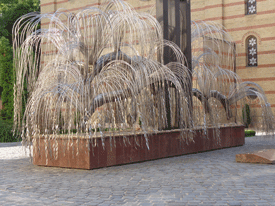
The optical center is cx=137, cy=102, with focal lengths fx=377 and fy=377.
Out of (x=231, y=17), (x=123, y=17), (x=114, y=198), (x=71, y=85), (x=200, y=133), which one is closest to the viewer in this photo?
(x=114, y=198)

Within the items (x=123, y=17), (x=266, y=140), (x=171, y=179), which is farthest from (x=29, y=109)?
(x=266, y=140)

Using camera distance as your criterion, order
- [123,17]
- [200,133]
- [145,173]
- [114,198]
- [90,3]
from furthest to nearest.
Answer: [90,3] → [200,133] → [123,17] → [145,173] → [114,198]

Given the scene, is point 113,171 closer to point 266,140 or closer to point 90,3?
point 266,140

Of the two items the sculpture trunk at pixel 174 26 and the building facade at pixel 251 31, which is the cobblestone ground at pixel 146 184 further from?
the building facade at pixel 251 31

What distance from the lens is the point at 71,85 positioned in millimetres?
9062

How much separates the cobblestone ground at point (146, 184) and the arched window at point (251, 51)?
14229 millimetres

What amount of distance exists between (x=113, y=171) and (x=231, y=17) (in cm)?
1738

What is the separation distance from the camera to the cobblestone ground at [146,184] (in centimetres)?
589

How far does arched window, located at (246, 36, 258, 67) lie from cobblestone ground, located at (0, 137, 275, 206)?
46.7ft

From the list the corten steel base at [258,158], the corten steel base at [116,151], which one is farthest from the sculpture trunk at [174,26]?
the corten steel base at [258,158]

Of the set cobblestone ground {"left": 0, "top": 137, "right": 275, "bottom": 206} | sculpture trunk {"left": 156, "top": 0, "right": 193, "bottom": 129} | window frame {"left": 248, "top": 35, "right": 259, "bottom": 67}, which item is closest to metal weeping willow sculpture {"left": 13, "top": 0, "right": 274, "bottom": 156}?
cobblestone ground {"left": 0, "top": 137, "right": 275, "bottom": 206}

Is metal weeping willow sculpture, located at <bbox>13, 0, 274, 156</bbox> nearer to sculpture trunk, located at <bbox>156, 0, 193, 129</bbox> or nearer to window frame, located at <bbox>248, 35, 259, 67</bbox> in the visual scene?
sculpture trunk, located at <bbox>156, 0, 193, 129</bbox>

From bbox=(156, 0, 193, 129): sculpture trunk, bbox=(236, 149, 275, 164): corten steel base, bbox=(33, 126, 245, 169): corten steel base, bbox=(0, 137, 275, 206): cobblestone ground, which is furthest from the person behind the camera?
bbox=(156, 0, 193, 129): sculpture trunk

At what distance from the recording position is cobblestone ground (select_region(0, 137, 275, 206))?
19.3 ft
